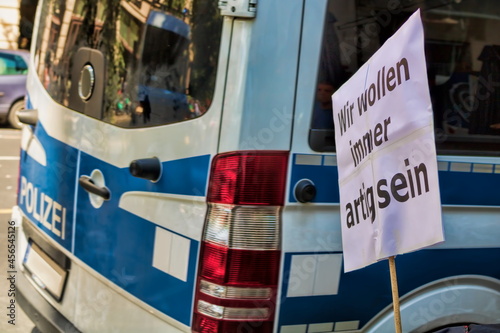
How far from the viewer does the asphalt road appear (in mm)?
4078

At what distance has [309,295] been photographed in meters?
2.40

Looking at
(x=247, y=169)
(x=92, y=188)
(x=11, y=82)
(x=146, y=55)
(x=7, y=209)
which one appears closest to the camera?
(x=247, y=169)

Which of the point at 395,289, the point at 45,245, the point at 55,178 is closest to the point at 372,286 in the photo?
the point at 395,289

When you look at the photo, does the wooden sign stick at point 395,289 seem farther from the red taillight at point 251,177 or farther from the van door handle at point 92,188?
the van door handle at point 92,188

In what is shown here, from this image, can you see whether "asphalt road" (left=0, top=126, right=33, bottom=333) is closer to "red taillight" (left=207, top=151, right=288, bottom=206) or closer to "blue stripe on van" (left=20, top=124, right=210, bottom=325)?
"blue stripe on van" (left=20, top=124, right=210, bottom=325)

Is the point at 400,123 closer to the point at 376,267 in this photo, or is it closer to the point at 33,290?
the point at 376,267

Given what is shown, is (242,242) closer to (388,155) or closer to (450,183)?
(388,155)

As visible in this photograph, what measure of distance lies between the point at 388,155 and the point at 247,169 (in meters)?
0.47

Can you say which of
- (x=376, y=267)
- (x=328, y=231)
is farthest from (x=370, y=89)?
(x=376, y=267)

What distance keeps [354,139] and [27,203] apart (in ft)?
6.75

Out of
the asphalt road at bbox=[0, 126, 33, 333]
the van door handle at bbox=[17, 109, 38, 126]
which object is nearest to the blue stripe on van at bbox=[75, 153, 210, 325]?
the van door handle at bbox=[17, 109, 38, 126]

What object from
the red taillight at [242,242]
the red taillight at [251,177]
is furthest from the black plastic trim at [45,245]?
the red taillight at [251,177]

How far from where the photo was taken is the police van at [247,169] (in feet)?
7.42

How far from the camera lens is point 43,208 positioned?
334cm
